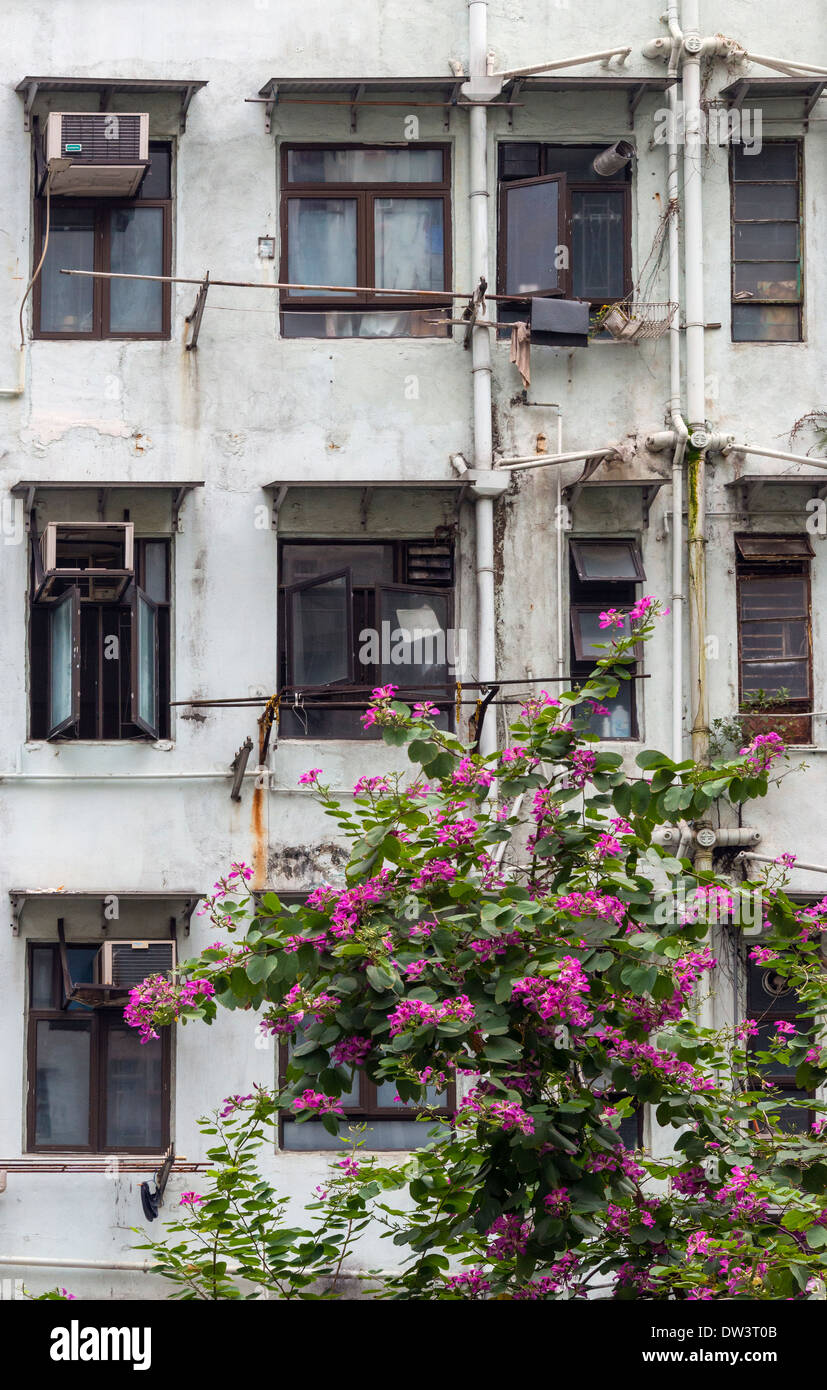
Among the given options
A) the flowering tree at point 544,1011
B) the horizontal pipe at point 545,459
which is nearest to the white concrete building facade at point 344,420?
the horizontal pipe at point 545,459

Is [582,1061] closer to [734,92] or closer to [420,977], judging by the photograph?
[420,977]

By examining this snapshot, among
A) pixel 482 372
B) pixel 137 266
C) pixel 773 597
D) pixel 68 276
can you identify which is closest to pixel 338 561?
pixel 482 372

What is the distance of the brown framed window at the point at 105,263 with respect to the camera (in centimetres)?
1464

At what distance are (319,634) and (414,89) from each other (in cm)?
402

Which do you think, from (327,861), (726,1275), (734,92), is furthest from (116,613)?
(726,1275)

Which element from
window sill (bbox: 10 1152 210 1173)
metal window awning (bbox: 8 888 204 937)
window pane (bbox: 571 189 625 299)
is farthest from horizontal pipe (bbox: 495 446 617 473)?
window sill (bbox: 10 1152 210 1173)

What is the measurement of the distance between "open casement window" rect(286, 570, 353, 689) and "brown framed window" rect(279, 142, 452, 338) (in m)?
1.94

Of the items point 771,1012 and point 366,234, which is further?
point 366,234

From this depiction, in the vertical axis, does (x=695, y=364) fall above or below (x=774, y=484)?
above

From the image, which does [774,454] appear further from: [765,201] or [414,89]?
[414,89]

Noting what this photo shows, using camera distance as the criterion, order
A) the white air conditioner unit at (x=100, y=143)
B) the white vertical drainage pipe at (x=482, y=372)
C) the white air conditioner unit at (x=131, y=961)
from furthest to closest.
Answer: the white vertical drainage pipe at (x=482, y=372) → the white air conditioner unit at (x=100, y=143) → the white air conditioner unit at (x=131, y=961)

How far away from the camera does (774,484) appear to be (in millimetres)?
14594

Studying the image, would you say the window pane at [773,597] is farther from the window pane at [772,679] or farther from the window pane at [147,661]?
the window pane at [147,661]

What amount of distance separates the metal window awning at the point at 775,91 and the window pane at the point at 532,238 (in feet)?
4.89
